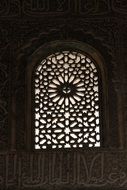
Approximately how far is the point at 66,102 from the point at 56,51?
0.77 metres

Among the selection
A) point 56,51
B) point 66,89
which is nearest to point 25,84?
point 66,89

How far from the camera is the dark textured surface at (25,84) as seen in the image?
8305 mm

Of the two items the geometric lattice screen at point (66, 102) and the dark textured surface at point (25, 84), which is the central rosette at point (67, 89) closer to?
the geometric lattice screen at point (66, 102)

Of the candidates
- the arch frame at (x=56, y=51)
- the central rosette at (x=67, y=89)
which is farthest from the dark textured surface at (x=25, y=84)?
the central rosette at (x=67, y=89)

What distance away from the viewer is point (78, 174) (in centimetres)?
832

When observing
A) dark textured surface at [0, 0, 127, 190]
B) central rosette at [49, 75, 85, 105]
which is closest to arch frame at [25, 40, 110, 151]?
dark textured surface at [0, 0, 127, 190]

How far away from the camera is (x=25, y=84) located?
345 inches

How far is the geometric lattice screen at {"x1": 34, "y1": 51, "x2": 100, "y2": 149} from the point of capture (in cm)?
855

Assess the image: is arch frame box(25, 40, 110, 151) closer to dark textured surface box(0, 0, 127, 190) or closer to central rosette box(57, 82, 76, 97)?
dark textured surface box(0, 0, 127, 190)

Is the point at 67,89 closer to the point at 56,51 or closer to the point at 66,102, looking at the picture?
the point at 66,102

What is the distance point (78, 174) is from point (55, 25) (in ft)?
7.10

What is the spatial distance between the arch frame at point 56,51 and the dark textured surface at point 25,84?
0.05 m

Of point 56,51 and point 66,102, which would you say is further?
point 56,51

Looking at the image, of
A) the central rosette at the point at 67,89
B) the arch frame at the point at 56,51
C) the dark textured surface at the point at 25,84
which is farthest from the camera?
the central rosette at the point at 67,89
